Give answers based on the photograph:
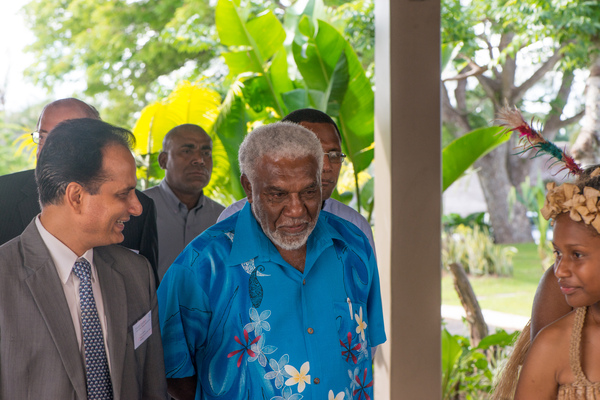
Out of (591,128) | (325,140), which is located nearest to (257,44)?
(325,140)

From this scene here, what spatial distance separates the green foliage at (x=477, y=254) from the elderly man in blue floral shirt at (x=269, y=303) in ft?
34.2

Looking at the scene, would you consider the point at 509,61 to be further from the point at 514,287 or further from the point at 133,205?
the point at 133,205

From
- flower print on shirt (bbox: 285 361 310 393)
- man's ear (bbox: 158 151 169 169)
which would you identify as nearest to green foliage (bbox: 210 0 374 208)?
man's ear (bbox: 158 151 169 169)

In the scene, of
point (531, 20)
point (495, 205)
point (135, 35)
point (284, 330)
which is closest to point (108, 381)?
point (284, 330)

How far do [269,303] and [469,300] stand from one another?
4.07m

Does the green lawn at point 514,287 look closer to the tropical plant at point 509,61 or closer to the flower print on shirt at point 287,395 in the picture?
the tropical plant at point 509,61

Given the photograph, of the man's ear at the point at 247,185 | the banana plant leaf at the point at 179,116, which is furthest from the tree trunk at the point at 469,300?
the man's ear at the point at 247,185

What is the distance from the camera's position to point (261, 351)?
167 cm

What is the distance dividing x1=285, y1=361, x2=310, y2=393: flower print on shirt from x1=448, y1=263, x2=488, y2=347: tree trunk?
3.90m

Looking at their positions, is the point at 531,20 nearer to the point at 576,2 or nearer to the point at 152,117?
the point at 576,2

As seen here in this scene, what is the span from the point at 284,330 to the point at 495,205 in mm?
12863

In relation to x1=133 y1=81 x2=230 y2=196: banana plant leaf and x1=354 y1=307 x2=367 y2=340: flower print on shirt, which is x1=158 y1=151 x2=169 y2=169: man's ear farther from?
x1=354 y1=307 x2=367 y2=340: flower print on shirt

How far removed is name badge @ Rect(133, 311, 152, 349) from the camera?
1666 millimetres

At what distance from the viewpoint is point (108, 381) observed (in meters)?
1.59
